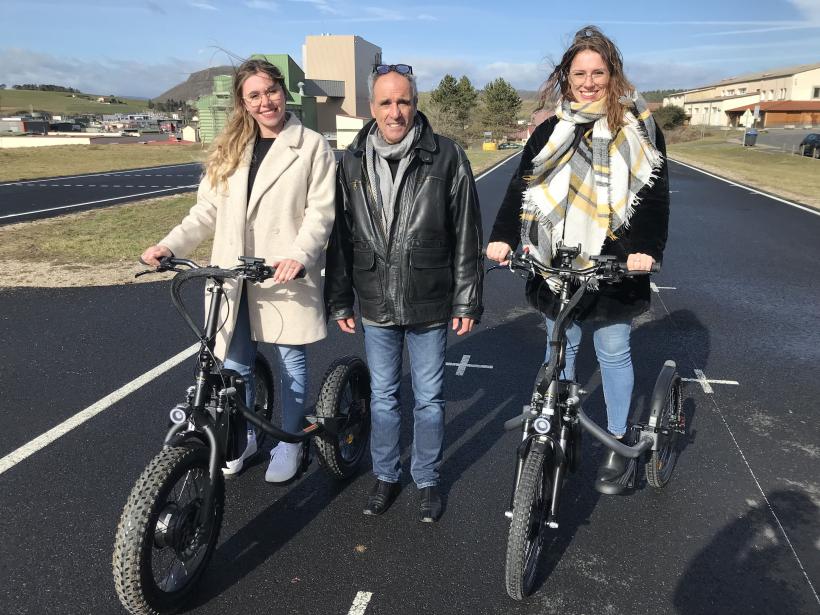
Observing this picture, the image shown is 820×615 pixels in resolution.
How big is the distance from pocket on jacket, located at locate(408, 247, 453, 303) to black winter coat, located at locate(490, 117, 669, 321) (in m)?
0.31

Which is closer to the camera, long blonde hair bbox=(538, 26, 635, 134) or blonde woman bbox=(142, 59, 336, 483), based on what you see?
long blonde hair bbox=(538, 26, 635, 134)

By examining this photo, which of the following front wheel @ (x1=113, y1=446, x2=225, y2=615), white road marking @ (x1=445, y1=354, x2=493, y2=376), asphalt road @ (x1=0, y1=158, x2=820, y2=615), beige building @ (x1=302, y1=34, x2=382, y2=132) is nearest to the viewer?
front wheel @ (x1=113, y1=446, x2=225, y2=615)

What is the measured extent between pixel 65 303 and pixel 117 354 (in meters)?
1.96

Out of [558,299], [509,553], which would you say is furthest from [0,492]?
[558,299]

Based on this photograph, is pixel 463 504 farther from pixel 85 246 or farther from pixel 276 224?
pixel 85 246

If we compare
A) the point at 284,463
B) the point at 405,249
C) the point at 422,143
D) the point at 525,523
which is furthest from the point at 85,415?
the point at 525,523

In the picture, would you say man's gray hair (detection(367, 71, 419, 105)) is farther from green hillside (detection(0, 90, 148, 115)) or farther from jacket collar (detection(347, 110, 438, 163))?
green hillside (detection(0, 90, 148, 115))

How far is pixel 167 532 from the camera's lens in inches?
98.0

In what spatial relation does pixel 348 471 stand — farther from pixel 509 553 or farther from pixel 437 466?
pixel 509 553

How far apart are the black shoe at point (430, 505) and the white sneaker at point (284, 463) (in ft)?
2.41

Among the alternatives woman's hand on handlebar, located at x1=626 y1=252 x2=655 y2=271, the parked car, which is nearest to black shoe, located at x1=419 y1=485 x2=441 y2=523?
woman's hand on handlebar, located at x1=626 y1=252 x2=655 y2=271

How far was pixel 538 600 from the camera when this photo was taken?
8.81 ft

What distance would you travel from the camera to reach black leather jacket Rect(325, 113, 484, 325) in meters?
2.91

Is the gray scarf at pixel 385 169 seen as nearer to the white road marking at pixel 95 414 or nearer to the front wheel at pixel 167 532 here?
the front wheel at pixel 167 532
